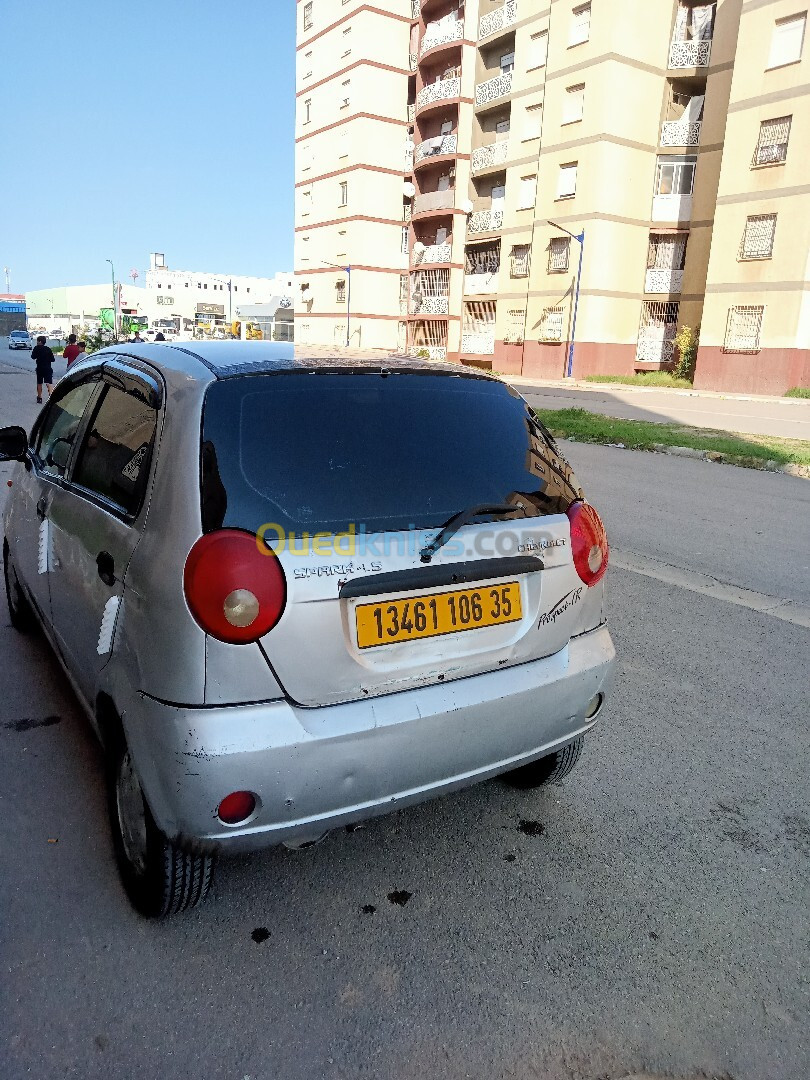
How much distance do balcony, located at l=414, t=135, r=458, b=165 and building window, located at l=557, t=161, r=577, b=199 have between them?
33.2ft

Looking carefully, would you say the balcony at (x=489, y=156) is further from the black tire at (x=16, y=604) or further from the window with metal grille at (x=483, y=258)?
the black tire at (x=16, y=604)

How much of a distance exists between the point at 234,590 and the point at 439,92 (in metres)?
49.6

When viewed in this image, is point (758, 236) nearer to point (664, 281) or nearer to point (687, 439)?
point (664, 281)

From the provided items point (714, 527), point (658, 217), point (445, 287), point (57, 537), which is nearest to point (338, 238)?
point (445, 287)

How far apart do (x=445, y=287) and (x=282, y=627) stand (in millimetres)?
45753

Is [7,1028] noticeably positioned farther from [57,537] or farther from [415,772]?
[57,537]

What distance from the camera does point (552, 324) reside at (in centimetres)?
3631

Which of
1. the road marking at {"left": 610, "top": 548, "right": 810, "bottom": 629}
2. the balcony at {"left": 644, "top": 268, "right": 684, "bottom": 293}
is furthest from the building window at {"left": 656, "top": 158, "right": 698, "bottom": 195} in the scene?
the road marking at {"left": 610, "top": 548, "right": 810, "bottom": 629}

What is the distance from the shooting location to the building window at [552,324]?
35.9 m

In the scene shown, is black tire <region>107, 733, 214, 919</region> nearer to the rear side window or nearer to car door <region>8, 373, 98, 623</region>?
the rear side window

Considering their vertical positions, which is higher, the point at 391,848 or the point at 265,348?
the point at 265,348

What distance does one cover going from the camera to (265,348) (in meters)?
2.84

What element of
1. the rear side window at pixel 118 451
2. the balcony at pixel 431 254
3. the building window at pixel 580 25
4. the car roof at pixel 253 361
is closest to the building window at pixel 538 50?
the building window at pixel 580 25

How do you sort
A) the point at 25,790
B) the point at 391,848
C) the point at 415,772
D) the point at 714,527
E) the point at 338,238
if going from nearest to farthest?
1. the point at 415,772
2. the point at 391,848
3. the point at 25,790
4. the point at 714,527
5. the point at 338,238
